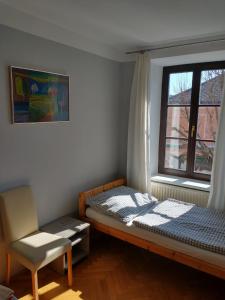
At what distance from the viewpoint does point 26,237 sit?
2.33m

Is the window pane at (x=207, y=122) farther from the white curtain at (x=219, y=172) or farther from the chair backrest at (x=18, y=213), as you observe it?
the chair backrest at (x=18, y=213)

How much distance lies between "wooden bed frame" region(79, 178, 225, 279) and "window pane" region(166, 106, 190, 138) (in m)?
1.03

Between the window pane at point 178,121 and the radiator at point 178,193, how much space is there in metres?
0.77

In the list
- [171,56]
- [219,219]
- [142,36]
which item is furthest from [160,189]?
[142,36]

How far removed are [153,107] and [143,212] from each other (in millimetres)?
1518

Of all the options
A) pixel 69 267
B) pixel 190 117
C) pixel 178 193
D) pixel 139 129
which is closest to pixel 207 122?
pixel 190 117

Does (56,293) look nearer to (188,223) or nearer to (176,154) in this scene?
(188,223)

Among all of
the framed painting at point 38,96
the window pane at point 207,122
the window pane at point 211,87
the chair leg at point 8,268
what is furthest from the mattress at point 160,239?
the window pane at point 211,87

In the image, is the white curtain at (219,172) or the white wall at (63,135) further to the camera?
the white curtain at (219,172)

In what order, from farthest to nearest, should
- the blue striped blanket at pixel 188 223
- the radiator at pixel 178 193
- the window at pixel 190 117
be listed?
the window at pixel 190 117
the radiator at pixel 178 193
the blue striped blanket at pixel 188 223

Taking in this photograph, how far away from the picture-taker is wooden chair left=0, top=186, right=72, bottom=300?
2.09 metres

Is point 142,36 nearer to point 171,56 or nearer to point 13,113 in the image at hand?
point 171,56

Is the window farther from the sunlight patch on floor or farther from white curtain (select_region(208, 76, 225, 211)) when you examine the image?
the sunlight patch on floor

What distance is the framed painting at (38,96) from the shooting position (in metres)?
2.25
